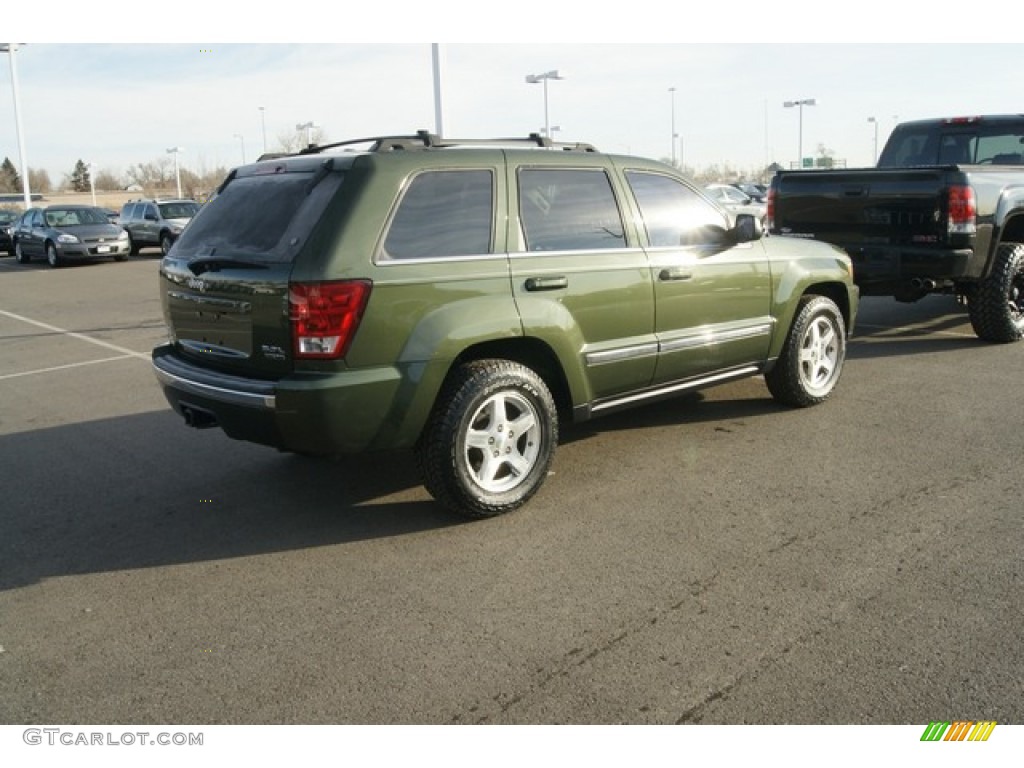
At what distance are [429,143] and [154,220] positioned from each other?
79.6ft

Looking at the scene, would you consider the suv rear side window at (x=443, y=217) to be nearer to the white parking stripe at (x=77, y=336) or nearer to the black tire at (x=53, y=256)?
the white parking stripe at (x=77, y=336)

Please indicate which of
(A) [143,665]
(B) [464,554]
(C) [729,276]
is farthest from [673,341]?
(A) [143,665]

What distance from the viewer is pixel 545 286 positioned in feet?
15.6

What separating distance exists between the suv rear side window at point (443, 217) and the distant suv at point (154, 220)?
23.2 m

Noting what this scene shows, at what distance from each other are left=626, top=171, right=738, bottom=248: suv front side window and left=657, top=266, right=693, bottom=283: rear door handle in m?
0.16

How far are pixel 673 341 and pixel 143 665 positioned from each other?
3.42 metres

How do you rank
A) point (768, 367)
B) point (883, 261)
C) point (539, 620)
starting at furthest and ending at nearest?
point (883, 261) < point (768, 367) < point (539, 620)

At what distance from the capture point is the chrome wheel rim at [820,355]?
6.53 meters

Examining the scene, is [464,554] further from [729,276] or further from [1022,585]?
[729,276]

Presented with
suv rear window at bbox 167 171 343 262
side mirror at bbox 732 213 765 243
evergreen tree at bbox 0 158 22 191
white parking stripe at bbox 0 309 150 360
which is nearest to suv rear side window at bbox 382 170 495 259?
suv rear window at bbox 167 171 343 262

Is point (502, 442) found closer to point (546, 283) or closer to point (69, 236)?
point (546, 283)

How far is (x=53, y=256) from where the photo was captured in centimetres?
2333

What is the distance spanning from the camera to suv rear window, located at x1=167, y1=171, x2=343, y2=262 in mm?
4266
